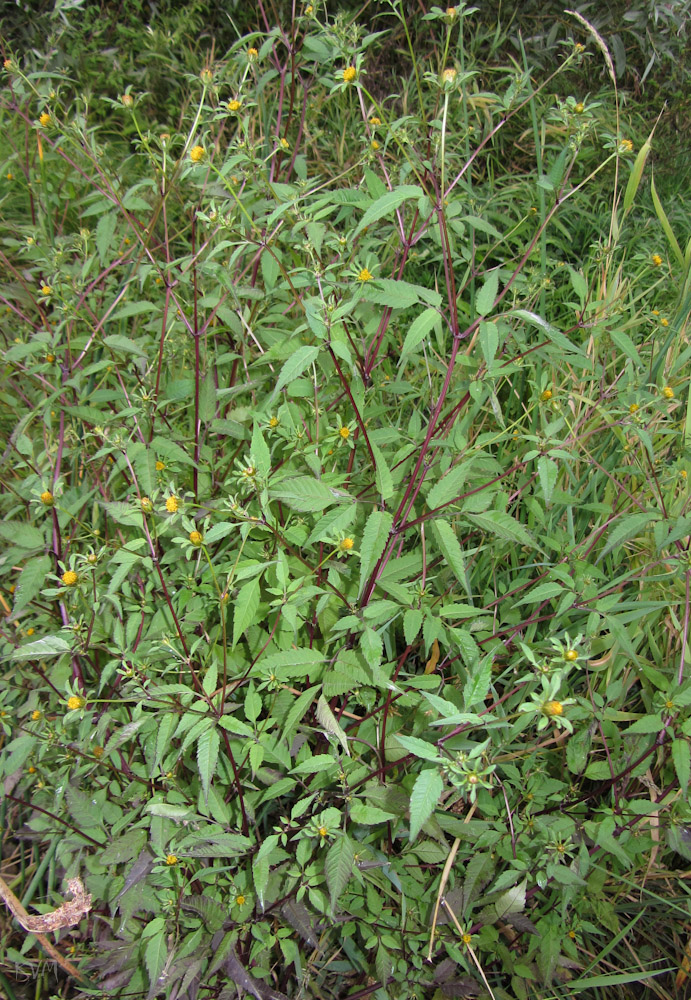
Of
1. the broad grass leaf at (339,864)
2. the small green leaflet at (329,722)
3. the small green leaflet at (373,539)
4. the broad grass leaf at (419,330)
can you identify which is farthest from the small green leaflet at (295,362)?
the broad grass leaf at (339,864)

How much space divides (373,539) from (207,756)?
21.0 inches

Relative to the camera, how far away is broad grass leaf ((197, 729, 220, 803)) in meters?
1.18

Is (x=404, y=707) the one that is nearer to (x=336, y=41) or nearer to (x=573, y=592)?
(x=573, y=592)

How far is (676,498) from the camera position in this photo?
186 cm

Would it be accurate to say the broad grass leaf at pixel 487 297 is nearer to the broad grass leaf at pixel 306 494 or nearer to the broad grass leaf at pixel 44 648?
the broad grass leaf at pixel 306 494

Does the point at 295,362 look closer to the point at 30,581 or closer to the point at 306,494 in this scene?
the point at 306,494

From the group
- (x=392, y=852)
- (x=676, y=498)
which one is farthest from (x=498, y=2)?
(x=392, y=852)

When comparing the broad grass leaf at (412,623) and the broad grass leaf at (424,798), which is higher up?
the broad grass leaf at (412,623)

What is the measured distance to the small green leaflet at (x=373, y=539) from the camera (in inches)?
45.5

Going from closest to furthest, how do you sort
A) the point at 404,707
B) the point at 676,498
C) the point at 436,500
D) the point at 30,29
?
1. the point at 436,500
2. the point at 404,707
3. the point at 676,498
4. the point at 30,29

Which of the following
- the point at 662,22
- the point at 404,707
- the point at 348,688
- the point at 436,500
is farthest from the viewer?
the point at 662,22

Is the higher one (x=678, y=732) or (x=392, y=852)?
(x=678, y=732)

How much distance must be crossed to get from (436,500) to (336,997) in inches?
48.6

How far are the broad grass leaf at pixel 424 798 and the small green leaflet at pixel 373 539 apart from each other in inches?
14.0
